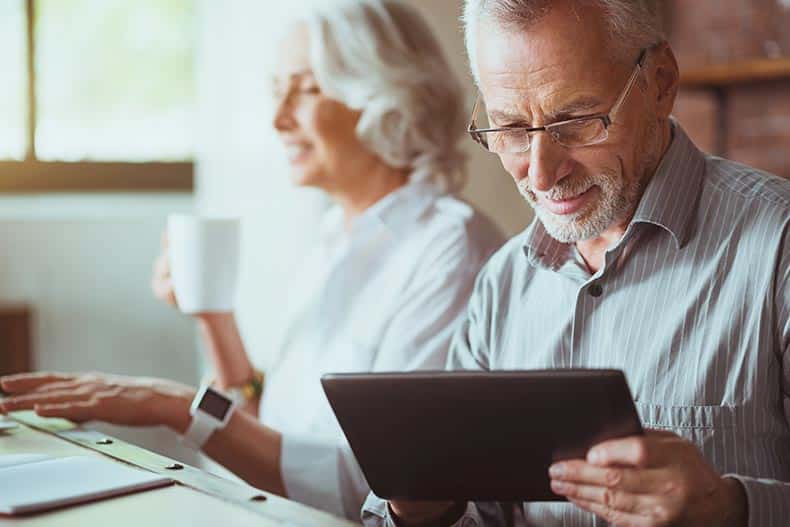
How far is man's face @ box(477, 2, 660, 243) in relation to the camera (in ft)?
4.25

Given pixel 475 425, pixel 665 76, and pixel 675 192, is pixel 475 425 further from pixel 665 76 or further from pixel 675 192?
pixel 665 76

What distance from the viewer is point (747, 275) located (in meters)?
1.26

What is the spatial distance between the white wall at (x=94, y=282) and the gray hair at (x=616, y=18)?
1.94 metres

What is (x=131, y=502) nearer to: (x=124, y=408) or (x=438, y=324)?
(x=124, y=408)

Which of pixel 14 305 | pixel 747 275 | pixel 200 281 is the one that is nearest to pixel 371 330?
pixel 200 281

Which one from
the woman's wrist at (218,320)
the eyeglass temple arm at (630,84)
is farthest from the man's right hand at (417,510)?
the woman's wrist at (218,320)

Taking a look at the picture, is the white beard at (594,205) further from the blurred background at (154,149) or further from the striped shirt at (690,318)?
the blurred background at (154,149)

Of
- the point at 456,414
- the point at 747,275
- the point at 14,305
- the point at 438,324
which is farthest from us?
the point at 14,305

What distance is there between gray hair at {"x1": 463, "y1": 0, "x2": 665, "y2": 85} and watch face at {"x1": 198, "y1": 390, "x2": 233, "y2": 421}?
840mm

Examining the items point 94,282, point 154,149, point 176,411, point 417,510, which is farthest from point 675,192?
point 154,149

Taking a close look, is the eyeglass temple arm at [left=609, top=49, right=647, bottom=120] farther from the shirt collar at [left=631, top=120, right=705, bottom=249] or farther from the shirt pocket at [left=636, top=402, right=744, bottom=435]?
the shirt pocket at [left=636, top=402, right=744, bottom=435]

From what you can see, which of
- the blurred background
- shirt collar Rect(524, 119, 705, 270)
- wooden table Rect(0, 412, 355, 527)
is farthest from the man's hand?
the blurred background

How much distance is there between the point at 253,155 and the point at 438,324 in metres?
1.23

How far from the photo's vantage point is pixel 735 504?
110 centimetres
